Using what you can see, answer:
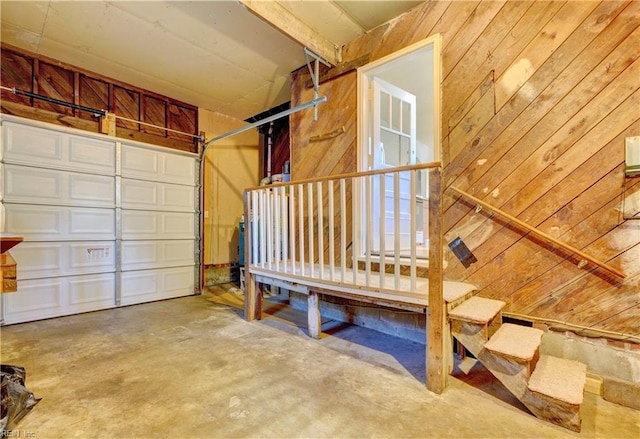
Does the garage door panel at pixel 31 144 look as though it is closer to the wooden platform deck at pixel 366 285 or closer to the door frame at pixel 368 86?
the wooden platform deck at pixel 366 285

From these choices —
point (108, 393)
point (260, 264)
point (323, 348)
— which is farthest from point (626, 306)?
point (108, 393)

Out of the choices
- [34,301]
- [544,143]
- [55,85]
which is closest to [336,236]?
[544,143]

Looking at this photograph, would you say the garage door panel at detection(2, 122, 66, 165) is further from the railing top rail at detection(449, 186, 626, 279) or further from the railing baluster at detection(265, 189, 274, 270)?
the railing top rail at detection(449, 186, 626, 279)

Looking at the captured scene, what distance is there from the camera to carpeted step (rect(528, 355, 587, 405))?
1615 millimetres

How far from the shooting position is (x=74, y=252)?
3.74 metres

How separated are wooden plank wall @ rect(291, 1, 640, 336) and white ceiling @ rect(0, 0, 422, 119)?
0.94 metres

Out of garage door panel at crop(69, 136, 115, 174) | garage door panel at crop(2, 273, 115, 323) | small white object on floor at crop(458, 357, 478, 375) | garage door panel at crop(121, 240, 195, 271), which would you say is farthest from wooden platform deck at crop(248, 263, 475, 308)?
garage door panel at crop(69, 136, 115, 174)

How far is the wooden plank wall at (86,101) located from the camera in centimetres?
343

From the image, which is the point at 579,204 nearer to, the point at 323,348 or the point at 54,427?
the point at 323,348

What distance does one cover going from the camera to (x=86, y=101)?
3939mm

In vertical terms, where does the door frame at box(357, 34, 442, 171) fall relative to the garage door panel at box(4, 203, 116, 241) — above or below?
above

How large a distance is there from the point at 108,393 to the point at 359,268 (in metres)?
2.32

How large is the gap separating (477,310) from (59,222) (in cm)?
458

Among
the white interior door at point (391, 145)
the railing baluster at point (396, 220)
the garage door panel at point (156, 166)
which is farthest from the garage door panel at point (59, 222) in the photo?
the railing baluster at point (396, 220)
